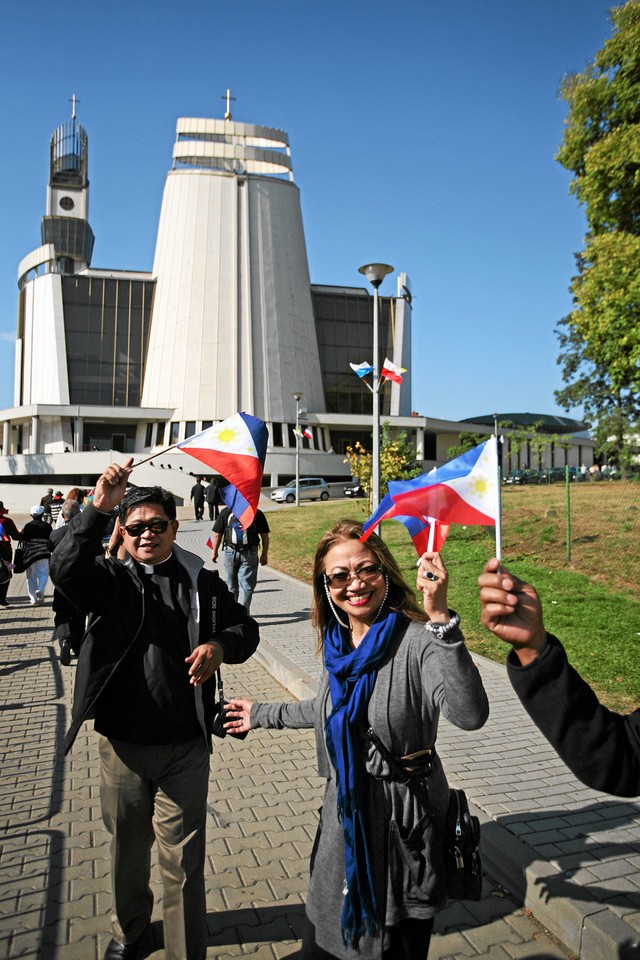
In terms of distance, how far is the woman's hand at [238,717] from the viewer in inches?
117

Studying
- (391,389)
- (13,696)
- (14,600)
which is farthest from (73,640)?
(391,389)

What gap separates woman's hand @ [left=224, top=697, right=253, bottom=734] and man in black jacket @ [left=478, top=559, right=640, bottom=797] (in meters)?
1.64

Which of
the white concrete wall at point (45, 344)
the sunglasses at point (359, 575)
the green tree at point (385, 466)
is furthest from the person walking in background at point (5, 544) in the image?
the white concrete wall at point (45, 344)

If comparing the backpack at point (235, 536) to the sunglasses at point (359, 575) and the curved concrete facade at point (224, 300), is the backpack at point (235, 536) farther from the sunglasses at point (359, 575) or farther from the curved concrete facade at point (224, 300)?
the curved concrete facade at point (224, 300)

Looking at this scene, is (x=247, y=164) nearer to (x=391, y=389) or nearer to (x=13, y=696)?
(x=391, y=389)

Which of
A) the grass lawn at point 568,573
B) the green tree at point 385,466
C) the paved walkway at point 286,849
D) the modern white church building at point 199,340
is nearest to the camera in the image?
the paved walkway at point 286,849

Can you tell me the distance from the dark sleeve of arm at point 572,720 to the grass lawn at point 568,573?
17.4 feet

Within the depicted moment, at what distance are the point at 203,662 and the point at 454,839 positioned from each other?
3.81 ft

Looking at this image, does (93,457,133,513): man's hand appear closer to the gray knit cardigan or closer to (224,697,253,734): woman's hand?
(224,697,253,734): woman's hand

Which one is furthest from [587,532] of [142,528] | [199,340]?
[199,340]

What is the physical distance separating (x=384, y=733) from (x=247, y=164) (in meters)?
64.2

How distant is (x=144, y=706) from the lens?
3031 mm

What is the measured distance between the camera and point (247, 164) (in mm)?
60500

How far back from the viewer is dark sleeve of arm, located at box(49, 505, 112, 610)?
9.73 feet
